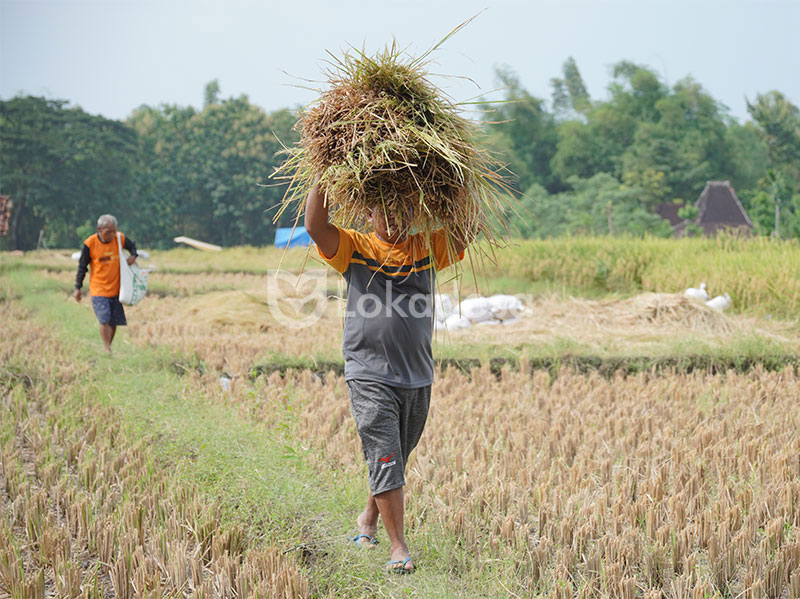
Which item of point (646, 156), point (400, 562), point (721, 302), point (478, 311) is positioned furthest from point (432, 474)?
point (646, 156)

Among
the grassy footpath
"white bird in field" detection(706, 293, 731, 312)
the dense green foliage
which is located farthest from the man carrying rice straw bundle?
the dense green foliage

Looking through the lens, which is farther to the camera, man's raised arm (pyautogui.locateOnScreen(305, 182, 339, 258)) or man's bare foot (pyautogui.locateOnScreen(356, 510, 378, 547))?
man's bare foot (pyautogui.locateOnScreen(356, 510, 378, 547))

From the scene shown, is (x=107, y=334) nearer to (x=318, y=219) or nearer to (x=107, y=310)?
(x=107, y=310)

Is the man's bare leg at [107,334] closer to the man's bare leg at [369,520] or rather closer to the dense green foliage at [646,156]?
the man's bare leg at [369,520]

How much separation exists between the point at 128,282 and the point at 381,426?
16.8 feet

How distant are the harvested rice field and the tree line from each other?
73.3ft

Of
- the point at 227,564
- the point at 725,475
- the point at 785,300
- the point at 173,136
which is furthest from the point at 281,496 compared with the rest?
the point at 173,136

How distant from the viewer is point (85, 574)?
2859 mm

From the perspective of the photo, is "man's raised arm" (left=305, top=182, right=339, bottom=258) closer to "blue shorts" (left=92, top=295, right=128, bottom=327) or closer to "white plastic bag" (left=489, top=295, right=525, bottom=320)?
"blue shorts" (left=92, top=295, right=128, bottom=327)

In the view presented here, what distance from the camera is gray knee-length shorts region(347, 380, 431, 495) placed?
9.11 ft

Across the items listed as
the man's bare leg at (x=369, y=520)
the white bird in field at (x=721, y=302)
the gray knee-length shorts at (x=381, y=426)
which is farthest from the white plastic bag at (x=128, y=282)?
the white bird in field at (x=721, y=302)

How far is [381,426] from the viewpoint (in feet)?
9.19

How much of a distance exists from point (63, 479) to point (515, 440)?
2431 mm

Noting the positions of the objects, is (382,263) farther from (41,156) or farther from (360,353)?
(41,156)
